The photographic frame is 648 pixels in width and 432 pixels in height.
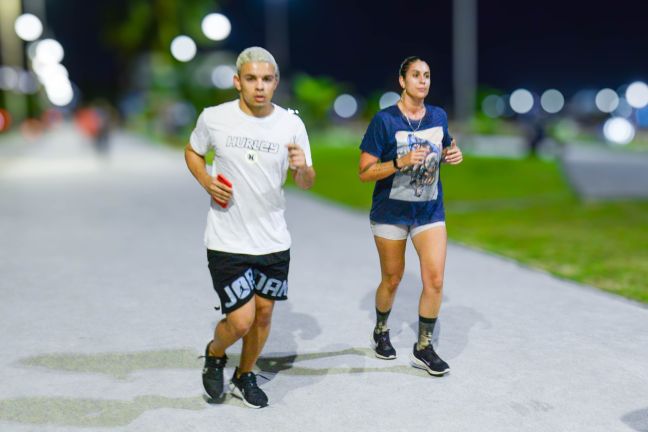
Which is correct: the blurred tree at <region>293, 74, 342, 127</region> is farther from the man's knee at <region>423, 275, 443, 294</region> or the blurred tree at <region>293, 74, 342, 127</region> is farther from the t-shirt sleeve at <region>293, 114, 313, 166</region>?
the t-shirt sleeve at <region>293, 114, 313, 166</region>

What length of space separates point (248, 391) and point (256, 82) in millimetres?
1689

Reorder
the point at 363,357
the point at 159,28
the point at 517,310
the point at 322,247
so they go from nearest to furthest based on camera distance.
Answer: the point at 363,357, the point at 517,310, the point at 322,247, the point at 159,28

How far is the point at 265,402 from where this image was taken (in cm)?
442

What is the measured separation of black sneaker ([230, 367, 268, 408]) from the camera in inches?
174

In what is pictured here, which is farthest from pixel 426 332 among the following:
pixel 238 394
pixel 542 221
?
pixel 542 221

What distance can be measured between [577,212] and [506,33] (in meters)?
67.1

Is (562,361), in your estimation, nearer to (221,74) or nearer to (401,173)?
(401,173)

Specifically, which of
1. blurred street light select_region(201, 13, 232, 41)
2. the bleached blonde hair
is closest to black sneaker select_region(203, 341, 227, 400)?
the bleached blonde hair

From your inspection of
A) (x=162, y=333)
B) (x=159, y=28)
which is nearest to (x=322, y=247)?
(x=162, y=333)

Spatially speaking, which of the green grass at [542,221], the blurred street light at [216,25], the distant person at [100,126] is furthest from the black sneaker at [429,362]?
the distant person at [100,126]

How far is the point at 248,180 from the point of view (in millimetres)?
4281

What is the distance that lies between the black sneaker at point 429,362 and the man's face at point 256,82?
1904 millimetres

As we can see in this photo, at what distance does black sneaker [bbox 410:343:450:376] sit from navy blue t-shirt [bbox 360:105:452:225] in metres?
0.81

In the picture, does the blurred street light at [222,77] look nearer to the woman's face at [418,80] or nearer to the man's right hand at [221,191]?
the woman's face at [418,80]
